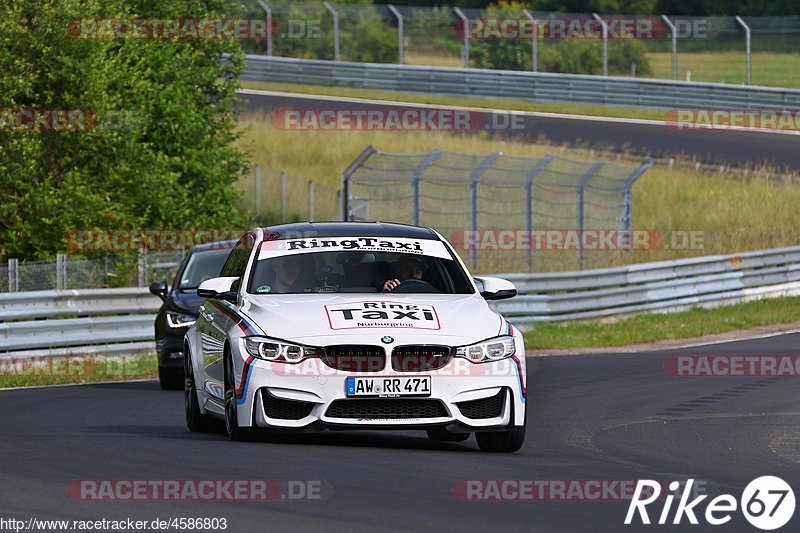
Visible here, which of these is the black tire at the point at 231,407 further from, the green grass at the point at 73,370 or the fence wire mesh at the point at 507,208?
the fence wire mesh at the point at 507,208

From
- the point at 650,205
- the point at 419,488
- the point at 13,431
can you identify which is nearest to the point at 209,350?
the point at 13,431

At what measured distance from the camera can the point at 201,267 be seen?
18.4 metres

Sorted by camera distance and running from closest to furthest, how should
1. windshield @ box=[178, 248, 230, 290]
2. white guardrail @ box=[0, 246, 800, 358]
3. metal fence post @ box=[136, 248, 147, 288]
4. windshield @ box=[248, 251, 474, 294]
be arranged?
windshield @ box=[248, 251, 474, 294], windshield @ box=[178, 248, 230, 290], white guardrail @ box=[0, 246, 800, 358], metal fence post @ box=[136, 248, 147, 288]

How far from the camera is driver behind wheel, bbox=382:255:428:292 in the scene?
1111 centimetres

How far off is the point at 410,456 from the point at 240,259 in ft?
8.46

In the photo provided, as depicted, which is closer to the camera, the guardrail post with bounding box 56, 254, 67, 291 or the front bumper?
the front bumper

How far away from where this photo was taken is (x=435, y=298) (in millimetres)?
10883

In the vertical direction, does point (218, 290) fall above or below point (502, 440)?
above

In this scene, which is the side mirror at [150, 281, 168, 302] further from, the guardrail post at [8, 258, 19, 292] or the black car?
the guardrail post at [8, 258, 19, 292]

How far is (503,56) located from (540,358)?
113 feet

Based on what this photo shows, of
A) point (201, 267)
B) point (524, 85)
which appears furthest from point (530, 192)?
point (524, 85)

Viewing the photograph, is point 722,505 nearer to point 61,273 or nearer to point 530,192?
point 61,273

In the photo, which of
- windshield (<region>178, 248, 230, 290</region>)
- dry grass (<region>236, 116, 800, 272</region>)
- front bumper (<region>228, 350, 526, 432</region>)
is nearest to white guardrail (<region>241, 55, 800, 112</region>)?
dry grass (<region>236, 116, 800, 272</region>)

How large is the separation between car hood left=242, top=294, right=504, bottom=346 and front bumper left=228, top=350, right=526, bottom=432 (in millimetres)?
189
